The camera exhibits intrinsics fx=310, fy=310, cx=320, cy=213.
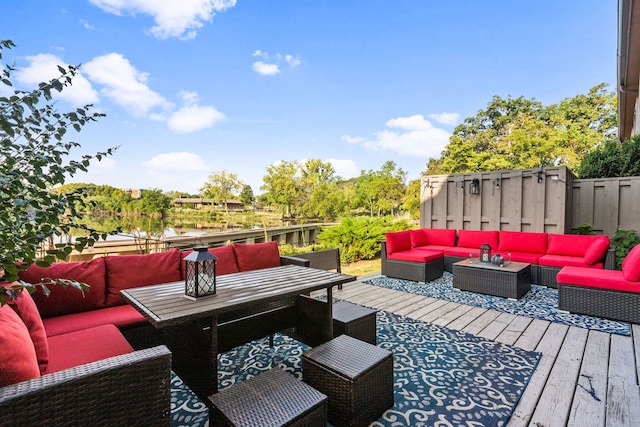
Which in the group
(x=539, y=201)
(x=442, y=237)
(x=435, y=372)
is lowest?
(x=435, y=372)

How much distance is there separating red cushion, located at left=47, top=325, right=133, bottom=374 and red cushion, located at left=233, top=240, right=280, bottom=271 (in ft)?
5.10

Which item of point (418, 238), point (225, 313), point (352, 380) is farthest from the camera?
point (418, 238)

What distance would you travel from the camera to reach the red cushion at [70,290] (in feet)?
7.66

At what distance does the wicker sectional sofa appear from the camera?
14.6 feet

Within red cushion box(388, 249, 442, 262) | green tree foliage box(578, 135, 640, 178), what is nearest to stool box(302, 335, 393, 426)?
red cushion box(388, 249, 442, 262)

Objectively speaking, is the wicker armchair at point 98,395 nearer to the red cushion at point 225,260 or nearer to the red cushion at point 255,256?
the red cushion at point 225,260

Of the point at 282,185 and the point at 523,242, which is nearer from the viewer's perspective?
the point at 523,242

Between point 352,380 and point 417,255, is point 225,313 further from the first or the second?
point 417,255

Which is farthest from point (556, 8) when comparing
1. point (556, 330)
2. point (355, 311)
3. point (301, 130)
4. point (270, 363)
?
point (301, 130)

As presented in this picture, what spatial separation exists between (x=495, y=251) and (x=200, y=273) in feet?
17.3

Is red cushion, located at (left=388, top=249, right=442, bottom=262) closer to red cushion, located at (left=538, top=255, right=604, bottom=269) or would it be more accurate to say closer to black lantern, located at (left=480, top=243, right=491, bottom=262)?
black lantern, located at (left=480, top=243, right=491, bottom=262)

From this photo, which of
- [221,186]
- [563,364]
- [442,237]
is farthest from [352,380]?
[221,186]

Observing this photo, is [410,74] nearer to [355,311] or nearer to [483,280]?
[483,280]

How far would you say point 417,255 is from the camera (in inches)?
204
